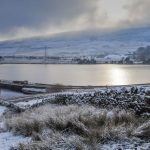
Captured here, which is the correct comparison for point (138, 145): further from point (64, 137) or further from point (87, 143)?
point (64, 137)

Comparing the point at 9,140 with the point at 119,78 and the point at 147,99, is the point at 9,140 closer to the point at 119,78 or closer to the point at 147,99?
the point at 147,99

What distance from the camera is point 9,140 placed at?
847 cm

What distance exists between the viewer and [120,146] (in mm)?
6617

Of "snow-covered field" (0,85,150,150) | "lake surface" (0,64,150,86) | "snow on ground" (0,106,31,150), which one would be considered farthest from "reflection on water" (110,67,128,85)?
"snow on ground" (0,106,31,150)

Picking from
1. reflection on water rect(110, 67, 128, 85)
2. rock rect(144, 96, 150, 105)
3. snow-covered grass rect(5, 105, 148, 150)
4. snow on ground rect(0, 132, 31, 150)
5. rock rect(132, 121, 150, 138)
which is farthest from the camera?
reflection on water rect(110, 67, 128, 85)

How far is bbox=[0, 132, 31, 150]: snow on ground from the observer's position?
303 inches

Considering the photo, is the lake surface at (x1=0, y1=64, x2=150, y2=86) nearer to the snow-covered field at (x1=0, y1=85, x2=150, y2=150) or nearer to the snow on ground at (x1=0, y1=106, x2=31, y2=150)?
the snow-covered field at (x1=0, y1=85, x2=150, y2=150)

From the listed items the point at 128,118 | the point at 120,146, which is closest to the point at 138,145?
the point at 120,146

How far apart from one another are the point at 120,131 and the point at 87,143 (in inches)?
35.3

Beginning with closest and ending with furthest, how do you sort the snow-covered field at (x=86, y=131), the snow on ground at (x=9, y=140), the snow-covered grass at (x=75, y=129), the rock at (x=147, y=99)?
the snow-covered field at (x=86, y=131), the snow-covered grass at (x=75, y=129), the snow on ground at (x=9, y=140), the rock at (x=147, y=99)

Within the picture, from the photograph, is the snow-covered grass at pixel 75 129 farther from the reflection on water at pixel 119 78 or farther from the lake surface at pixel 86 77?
the reflection on water at pixel 119 78

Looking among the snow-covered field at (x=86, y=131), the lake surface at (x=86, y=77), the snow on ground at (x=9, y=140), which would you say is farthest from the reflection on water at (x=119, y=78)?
the snow on ground at (x=9, y=140)

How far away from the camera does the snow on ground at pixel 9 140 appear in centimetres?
770

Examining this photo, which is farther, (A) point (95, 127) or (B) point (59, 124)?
(B) point (59, 124)
